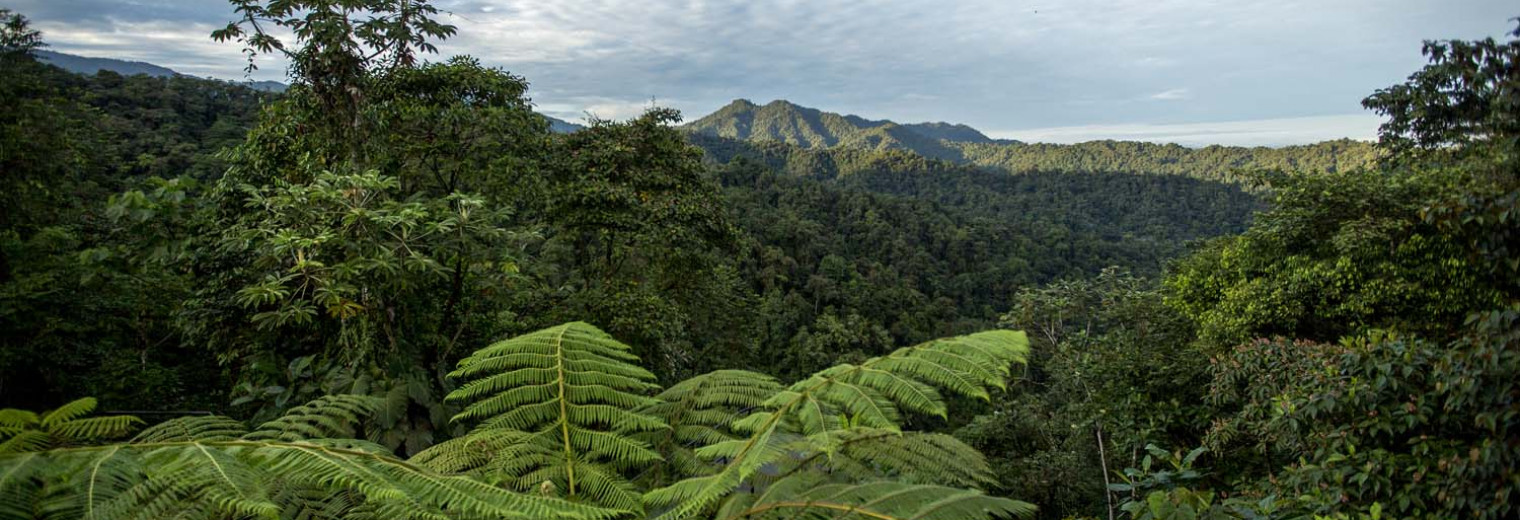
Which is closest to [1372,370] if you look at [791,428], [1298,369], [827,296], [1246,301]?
[1298,369]

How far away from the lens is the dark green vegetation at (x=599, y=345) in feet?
5.22

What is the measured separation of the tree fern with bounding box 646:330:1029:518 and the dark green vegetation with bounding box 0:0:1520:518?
0.01m

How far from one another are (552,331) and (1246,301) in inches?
375

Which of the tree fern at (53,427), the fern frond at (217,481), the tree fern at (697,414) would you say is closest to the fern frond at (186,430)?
the tree fern at (53,427)

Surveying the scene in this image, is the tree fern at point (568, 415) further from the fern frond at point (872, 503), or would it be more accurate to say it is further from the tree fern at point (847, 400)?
the fern frond at point (872, 503)

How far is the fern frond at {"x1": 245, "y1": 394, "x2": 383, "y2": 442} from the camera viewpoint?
1908 millimetres

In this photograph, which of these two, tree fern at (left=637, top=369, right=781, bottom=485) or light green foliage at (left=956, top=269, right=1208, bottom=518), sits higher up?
tree fern at (left=637, top=369, right=781, bottom=485)

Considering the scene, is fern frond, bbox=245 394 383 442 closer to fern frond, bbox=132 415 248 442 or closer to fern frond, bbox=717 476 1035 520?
fern frond, bbox=132 415 248 442

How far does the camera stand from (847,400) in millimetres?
1757

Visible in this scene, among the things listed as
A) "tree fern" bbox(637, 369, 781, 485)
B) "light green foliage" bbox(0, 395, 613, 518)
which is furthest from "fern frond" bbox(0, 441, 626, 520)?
"tree fern" bbox(637, 369, 781, 485)

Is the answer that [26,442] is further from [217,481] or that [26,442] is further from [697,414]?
[697,414]

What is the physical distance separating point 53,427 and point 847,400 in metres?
1.83

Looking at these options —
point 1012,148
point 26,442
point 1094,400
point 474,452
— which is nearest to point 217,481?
point 26,442

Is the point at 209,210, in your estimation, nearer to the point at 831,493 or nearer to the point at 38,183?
the point at 831,493
